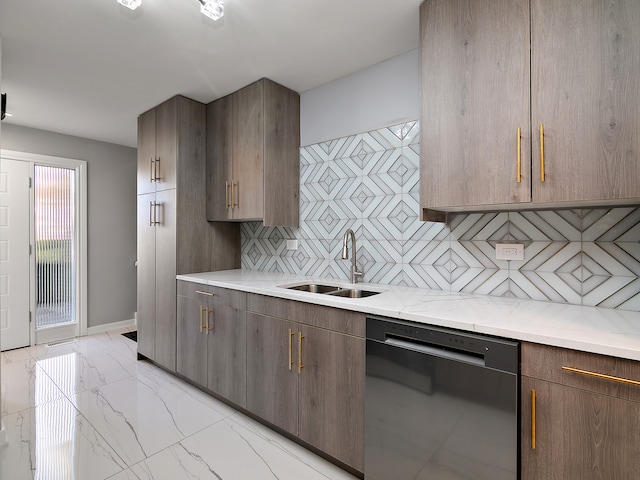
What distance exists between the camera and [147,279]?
326 cm

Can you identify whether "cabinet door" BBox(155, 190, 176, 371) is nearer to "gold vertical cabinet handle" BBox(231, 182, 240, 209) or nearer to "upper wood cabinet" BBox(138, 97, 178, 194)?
"upper wood cabinet" BBox(138, 97, 178, 194)

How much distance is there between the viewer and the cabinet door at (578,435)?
3.38 feet

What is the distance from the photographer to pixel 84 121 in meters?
3.61

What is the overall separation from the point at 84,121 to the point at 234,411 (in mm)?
3434

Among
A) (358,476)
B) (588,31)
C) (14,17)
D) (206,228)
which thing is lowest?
(358,476)

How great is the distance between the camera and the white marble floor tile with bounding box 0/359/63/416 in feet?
8.21

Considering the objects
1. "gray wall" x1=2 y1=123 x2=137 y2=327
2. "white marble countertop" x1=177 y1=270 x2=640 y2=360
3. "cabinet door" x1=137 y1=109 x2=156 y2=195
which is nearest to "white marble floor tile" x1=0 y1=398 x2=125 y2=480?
"white marble countertop" x1=177 y1=270 x2=640 y2=360

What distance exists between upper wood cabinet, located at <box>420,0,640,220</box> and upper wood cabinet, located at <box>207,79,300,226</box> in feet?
4.24

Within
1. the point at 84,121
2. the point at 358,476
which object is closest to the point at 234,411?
the point at 358,476

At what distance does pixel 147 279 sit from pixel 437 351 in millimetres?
2898

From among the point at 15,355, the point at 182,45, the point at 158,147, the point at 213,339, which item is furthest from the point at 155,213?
the point at 15,355

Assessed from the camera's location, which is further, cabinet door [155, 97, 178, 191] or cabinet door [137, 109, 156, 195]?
cabinet door [137, 109, 156, 195]

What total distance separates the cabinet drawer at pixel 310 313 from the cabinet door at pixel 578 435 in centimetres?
75

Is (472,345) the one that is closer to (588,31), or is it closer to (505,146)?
(505,146)
